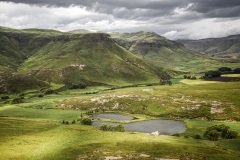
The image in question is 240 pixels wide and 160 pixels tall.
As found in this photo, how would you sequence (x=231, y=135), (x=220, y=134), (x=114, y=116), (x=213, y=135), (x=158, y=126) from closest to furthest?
1. (x=213, y=135)
2. (x=231, y=135)
3. (x=220, y=134)
4. (x=158, y=126)
5. (x=114, y=116)

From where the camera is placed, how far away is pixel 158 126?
156250 mm

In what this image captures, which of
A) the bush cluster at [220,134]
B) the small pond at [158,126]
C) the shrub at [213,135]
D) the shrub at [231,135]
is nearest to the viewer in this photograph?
the shrub at [213,135]

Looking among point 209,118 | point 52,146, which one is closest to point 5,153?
point 52,146

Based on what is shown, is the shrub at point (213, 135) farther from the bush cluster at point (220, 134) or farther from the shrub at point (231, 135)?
the shrub at point (231, 135)

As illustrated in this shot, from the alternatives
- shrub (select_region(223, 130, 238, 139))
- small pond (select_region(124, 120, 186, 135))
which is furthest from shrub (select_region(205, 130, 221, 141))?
small pond (select_region(124, 120, 186, 135))

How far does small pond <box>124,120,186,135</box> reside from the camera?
145625 mm

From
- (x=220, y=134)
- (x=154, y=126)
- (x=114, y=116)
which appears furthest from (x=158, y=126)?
(x=114, y=116)

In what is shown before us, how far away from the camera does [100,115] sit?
19000 centimetres

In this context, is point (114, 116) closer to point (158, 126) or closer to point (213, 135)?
point (158, 126)

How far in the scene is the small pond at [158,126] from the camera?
146 meters

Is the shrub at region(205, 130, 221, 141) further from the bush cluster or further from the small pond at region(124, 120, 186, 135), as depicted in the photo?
the small pond at region(124, 120, 186, 135)

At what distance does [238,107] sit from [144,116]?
166 feet

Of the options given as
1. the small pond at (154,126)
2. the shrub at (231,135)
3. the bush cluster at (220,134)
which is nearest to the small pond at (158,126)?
the small pond at (154,126)

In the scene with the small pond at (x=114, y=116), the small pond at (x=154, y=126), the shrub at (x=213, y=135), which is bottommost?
the small pond at (x=114, y=116)
